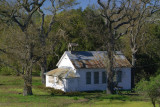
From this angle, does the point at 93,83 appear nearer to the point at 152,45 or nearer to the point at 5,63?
the point at 5,63

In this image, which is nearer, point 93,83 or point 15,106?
point 15,106

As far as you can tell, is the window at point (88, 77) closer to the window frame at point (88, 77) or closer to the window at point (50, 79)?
the window frame at point (88, 77)

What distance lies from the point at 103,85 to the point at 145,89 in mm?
15144

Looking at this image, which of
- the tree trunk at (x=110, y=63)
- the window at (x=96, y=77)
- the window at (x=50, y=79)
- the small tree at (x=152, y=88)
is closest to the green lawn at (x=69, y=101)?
the tree trunk at (x=110, y=63)

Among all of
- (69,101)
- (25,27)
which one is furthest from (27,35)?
(69,101)

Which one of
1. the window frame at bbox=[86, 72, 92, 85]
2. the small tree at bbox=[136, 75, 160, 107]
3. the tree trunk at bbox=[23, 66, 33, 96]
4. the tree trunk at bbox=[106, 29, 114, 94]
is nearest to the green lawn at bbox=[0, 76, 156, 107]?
the tree trunk at bbox=[23, 66, 33, 96]

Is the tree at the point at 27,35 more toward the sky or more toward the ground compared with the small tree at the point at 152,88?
more toward the sky

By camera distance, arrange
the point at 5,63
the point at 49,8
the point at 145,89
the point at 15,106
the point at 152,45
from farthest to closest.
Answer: the point at 152,45
the point at 49,8
the point at 5,63
the point at 15,106
the point at 145,89

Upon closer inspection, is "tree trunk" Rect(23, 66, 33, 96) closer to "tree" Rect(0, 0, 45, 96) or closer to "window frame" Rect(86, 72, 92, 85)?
"tree" Rect(0, 0, 45, 96)

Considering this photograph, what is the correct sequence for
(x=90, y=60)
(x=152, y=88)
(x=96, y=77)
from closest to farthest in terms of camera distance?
1. (x=152, y=88)
2. (x=96, y=77)
3. (x=90, y=60)

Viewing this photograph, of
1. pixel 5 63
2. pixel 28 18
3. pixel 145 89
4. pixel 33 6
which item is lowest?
pixel 145 89

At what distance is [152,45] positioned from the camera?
35.7 meters

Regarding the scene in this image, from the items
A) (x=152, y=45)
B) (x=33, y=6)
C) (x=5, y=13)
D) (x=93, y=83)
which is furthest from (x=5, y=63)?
(x=152, y=45)

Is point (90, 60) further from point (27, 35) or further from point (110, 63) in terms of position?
point (27, 35)
